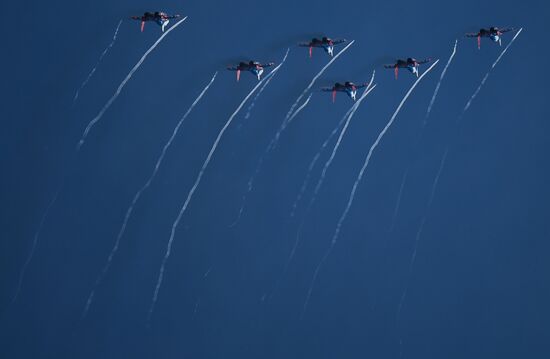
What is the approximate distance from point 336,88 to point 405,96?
207 cm

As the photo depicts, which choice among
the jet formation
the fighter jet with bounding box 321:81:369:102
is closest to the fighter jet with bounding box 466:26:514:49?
the jet formation

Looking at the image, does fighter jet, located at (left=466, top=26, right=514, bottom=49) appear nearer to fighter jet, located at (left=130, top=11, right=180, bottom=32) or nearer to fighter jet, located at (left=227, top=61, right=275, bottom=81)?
fighter jet, located at (left=227, top=61, right=275, bottom=81)

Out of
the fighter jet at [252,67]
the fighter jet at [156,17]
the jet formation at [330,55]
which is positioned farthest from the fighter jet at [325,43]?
the fighter jet at [156,17]

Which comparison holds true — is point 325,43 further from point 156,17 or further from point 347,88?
point 156,17

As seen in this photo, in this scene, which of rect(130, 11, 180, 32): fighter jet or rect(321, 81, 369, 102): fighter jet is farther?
rect(321, 81, 369, 102): fighter jet

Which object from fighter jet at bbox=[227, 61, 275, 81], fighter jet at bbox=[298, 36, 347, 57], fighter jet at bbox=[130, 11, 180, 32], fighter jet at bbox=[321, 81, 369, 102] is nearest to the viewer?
fighter jet at bbox=[130, 11, 180, 32]

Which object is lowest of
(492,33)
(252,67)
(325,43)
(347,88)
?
(252,67)

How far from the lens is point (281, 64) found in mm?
17266

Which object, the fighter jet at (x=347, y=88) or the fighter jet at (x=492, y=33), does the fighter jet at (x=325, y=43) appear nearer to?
the fighter jet at (x=347, y=88)

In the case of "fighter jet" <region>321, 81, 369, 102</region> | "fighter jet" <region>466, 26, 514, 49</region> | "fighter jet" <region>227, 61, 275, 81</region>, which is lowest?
"fighter jet" <region>227, 61, 275, 81</region>

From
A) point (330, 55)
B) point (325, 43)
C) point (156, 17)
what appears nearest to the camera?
point (156, 17)

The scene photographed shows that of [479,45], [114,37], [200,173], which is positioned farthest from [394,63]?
[114,37]

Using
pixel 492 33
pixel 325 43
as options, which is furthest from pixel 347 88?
pixel 492 33

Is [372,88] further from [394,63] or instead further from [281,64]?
[281,64]
